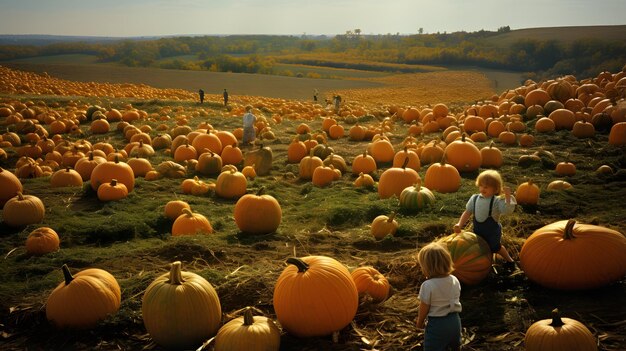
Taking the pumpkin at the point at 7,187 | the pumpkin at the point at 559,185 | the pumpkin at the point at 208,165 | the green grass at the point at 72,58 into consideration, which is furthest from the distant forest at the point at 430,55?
the pumpkin at the point at 7,187

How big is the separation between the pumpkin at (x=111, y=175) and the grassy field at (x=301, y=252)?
27 cm

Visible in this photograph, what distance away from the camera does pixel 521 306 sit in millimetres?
4789

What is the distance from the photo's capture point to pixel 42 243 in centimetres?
677

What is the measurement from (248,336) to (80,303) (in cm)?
177

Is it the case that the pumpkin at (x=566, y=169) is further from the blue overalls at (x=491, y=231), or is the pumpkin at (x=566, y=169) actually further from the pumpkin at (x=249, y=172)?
the pumpkin at (x=249, y=172)

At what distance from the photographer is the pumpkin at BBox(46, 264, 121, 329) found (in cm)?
490

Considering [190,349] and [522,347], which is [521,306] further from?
[190,349]

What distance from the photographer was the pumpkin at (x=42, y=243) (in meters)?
6.75

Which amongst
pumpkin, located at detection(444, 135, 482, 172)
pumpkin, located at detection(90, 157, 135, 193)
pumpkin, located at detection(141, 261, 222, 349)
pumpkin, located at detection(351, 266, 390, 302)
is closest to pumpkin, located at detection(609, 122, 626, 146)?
pumpkin, located at detection(444, 135, 482, 172)

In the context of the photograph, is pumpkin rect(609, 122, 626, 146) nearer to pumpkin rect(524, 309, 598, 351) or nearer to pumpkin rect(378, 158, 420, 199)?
pumpkin rect(378, 158, 420, 199)

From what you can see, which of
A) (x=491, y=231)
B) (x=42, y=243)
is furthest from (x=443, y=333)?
(x=42, y=243)

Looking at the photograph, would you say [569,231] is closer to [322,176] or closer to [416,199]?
[416,199]

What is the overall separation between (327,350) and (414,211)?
161 inches

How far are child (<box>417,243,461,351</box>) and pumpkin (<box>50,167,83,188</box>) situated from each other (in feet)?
A: 27.3
